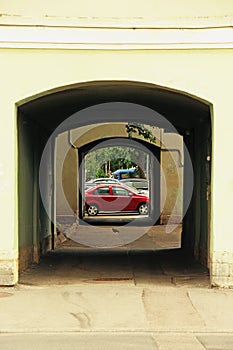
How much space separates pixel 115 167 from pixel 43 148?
55.0m

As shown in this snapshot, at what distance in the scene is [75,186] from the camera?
26.7 meters

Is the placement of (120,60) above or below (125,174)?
above

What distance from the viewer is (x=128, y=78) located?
32.9ft

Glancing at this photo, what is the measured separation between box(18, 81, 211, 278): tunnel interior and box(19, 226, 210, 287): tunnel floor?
342 mm

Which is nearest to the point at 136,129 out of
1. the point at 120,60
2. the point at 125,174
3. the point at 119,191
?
the point at 120,60

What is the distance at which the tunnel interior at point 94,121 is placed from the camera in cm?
1108

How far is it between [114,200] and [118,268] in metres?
21.2

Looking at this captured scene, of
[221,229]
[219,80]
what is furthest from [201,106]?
[221,229]

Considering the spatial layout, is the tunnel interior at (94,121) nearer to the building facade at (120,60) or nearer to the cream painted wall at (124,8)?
the building facade at (120,60)

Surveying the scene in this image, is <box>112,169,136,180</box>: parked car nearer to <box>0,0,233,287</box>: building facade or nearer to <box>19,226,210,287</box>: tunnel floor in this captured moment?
<box>19,226,210,287</box>: tunnel floor

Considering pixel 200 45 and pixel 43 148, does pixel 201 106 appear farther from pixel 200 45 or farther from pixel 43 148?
pixel 43 148

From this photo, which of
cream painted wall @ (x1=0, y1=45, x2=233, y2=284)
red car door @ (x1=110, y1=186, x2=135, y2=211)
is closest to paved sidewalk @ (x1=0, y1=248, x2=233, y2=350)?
cream painted wall @ (x1=0, y1=45, x2=233, y2=284)

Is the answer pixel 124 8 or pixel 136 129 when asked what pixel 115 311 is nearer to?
pixel 124 8

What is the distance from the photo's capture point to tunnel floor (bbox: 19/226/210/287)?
10.8 metres
